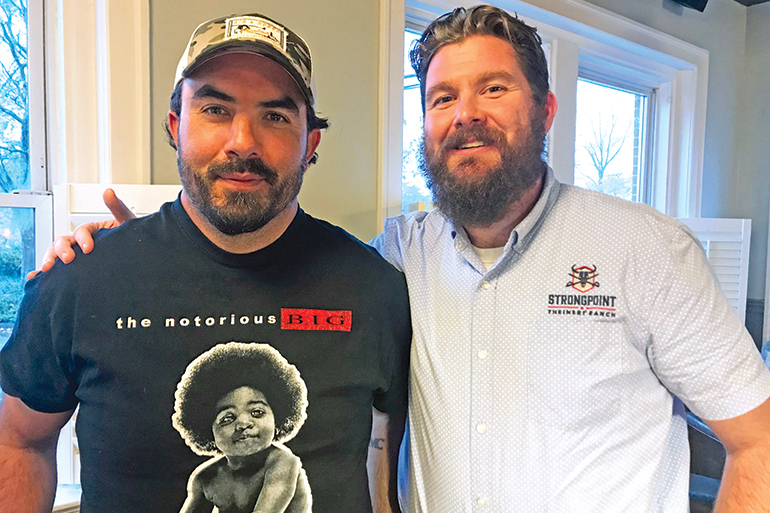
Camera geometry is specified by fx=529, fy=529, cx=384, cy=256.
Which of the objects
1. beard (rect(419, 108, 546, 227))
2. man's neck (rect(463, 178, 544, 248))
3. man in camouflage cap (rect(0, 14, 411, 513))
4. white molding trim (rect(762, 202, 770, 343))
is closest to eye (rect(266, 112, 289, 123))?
man in camouflage cap (rect(0, 14, 411, 513))

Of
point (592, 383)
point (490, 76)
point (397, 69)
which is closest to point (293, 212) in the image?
point (490, 76)

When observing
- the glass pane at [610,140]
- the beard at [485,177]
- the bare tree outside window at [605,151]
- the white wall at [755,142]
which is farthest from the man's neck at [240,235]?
the white wall at [755,142]

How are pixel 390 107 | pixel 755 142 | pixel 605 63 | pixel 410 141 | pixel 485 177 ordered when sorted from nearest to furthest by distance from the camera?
pixel 485 177 → pixel 390 107 → pixel 410 141 → pixel 605 63 → pixel 755 142

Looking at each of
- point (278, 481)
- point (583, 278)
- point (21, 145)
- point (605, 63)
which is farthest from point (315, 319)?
point (605, 63)

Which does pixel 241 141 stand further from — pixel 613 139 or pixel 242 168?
pixel 613 139

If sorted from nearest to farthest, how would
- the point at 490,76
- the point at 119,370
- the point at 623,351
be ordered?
the point at 119,370
the point at 623,351
the point at 490,76

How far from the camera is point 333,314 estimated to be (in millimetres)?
1035

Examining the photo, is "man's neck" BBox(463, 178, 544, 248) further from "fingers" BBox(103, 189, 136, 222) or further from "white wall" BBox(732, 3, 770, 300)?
"white wall" BBox(732, 3, 770, 300)

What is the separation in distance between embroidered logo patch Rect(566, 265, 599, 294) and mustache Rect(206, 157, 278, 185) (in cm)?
63

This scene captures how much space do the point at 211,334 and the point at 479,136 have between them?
68 cm

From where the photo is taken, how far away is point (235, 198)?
961 millimetres

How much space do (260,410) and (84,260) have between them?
43 cm

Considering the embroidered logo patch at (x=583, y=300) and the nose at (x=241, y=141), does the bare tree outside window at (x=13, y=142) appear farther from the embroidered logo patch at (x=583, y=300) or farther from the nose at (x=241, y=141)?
the embroidered logo patch at (x=583, y=300)

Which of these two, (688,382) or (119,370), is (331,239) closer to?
(119,370)
